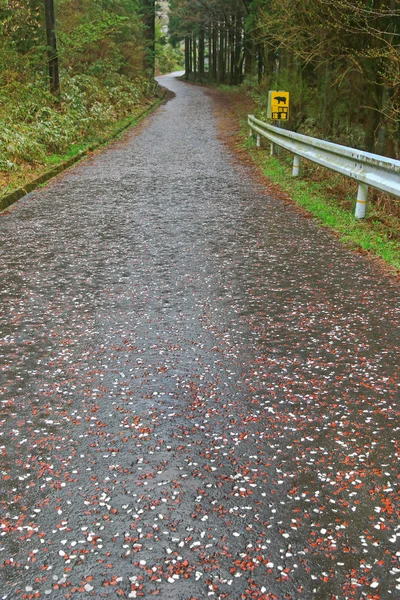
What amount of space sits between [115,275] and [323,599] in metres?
4.53

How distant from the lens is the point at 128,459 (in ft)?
10.4

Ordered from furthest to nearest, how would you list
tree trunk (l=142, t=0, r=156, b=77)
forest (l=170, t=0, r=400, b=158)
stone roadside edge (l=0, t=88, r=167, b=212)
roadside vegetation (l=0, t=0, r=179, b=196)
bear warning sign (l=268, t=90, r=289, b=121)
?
tree trunk (l=142, t=0, r=156, b=77) < bear warning sign (l=268, t=90, r=289, b=121) < roadside vegetation (l=0, t=0, r=179, b=196) < forest (l=170, t=0, r=400, b=158) < stone roadside edge (l=0, t=88, r=167, b=212)

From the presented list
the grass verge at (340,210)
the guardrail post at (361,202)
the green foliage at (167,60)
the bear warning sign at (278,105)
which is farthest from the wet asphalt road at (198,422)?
the green foliage at (167,60)

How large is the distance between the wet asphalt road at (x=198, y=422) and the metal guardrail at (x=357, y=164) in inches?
46.0

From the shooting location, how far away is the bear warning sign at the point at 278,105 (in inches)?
604

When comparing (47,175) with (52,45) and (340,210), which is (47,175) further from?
(52,45)

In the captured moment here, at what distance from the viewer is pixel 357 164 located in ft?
29.1

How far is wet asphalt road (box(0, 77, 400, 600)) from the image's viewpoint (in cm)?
245

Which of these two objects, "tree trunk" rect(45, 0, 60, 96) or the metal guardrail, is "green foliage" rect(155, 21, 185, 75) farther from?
the metal guardrail

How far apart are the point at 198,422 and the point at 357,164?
254 inches

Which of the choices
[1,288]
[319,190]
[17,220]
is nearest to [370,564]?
[1,288]

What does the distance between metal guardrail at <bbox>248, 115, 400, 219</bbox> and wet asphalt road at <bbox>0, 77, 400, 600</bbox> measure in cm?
117

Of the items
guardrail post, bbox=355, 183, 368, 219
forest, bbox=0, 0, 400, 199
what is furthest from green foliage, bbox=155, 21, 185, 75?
guardrail post, bbox=355, 183, 368, 219

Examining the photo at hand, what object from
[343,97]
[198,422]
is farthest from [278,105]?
[198,422]
